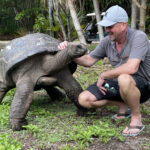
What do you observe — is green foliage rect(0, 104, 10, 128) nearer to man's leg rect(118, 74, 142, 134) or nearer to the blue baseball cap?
man's leg rect(118, 74, 142, 134)

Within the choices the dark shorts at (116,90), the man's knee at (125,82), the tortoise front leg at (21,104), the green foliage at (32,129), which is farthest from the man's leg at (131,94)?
the tortoise front leg at (21,104)

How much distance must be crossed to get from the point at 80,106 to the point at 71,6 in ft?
13.9

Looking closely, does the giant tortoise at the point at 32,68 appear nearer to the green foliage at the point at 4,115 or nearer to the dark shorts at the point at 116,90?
the green foliage at the point at 4,115

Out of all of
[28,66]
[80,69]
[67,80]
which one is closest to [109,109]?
[67,80]

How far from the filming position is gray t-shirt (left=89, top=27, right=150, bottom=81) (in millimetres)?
3154

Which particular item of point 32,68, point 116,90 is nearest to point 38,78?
point 32,68

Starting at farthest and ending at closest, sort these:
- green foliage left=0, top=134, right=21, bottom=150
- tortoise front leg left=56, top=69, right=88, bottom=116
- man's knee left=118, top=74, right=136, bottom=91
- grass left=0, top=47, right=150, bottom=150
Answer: tortoise front leg left=56, top=69, right=88, bottom=116, man's knee left=118, top=74, right=136, bottom=91, grass left=0, top=47, right=150, bottom=150, green foliage left=0, top=134, right=21, bottom=150

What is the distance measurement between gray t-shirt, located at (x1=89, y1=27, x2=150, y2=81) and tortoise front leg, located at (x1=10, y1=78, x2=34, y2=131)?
1.02 m

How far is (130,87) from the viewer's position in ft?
10.2

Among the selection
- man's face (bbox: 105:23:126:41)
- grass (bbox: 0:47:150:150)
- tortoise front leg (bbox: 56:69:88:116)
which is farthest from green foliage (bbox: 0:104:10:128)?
man's face (bbox: 105:23:126:41)

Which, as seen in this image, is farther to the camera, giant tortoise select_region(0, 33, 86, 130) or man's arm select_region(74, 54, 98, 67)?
man's arm select_region(74, 54, 98, 67)

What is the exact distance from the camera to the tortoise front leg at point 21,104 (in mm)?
3408

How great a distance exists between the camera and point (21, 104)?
3469 mm

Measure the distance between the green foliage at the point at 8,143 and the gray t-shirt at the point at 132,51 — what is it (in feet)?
5.04
